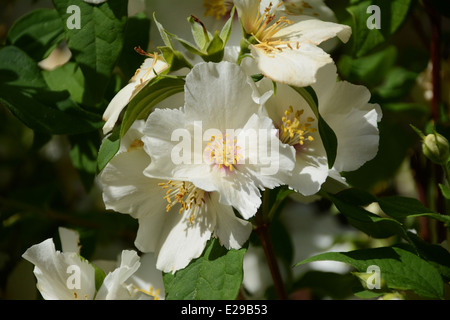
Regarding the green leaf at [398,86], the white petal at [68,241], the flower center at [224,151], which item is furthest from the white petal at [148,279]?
the green leaf at [398,86]

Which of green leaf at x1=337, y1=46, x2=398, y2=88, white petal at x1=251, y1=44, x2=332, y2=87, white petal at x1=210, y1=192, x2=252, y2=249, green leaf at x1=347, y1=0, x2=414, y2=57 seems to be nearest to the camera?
white petal at x1=251, y1=44, x2=332, y2=87

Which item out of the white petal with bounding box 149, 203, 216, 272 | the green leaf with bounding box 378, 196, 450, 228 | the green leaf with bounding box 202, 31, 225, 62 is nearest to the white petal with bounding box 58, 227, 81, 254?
the white petal with bounding box 149, 203, 216, 272

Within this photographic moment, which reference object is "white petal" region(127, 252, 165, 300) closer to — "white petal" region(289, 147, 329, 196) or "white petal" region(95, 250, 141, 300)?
"white petal" region(95, 250, 141, 300)

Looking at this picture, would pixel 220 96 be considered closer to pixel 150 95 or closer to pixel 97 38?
pixel 150 95

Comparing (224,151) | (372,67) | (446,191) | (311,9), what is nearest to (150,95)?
(224,151)

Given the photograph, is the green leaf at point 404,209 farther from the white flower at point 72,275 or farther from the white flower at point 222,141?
the white flower at point 72,275
